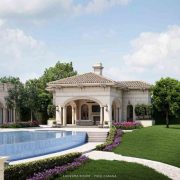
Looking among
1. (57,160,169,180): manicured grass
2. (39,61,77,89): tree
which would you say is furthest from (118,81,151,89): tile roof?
(57,160,169,180): manicured grass

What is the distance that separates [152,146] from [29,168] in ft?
36.7

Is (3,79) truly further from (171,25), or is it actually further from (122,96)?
(171,25)

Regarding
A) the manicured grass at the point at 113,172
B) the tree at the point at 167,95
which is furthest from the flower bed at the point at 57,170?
the tree at the point at 167,95

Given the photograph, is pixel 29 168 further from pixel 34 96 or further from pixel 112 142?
pixel 34 96

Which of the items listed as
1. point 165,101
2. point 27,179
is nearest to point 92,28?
point 27,179

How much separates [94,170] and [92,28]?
7.22 m

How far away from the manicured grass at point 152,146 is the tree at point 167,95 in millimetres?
5954

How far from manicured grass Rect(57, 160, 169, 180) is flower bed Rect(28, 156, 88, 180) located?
0.68 ft

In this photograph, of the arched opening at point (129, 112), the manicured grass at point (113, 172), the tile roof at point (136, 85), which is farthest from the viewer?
the arched opening at point (129, 112)

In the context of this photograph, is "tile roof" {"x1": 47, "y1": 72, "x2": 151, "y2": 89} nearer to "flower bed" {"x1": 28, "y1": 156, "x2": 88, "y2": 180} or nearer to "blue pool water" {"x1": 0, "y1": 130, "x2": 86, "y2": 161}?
"blue pool water" {"x1": 0, "y1": 130, "x2": 86, "y2": 161}

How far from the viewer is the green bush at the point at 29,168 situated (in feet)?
36.4

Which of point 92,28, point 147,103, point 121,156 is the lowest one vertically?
point 121,156

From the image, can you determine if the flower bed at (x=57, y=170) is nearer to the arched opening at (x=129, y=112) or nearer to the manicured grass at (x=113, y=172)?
the manicured grass at (x=113, y=172)

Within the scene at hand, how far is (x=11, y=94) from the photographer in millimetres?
40938
